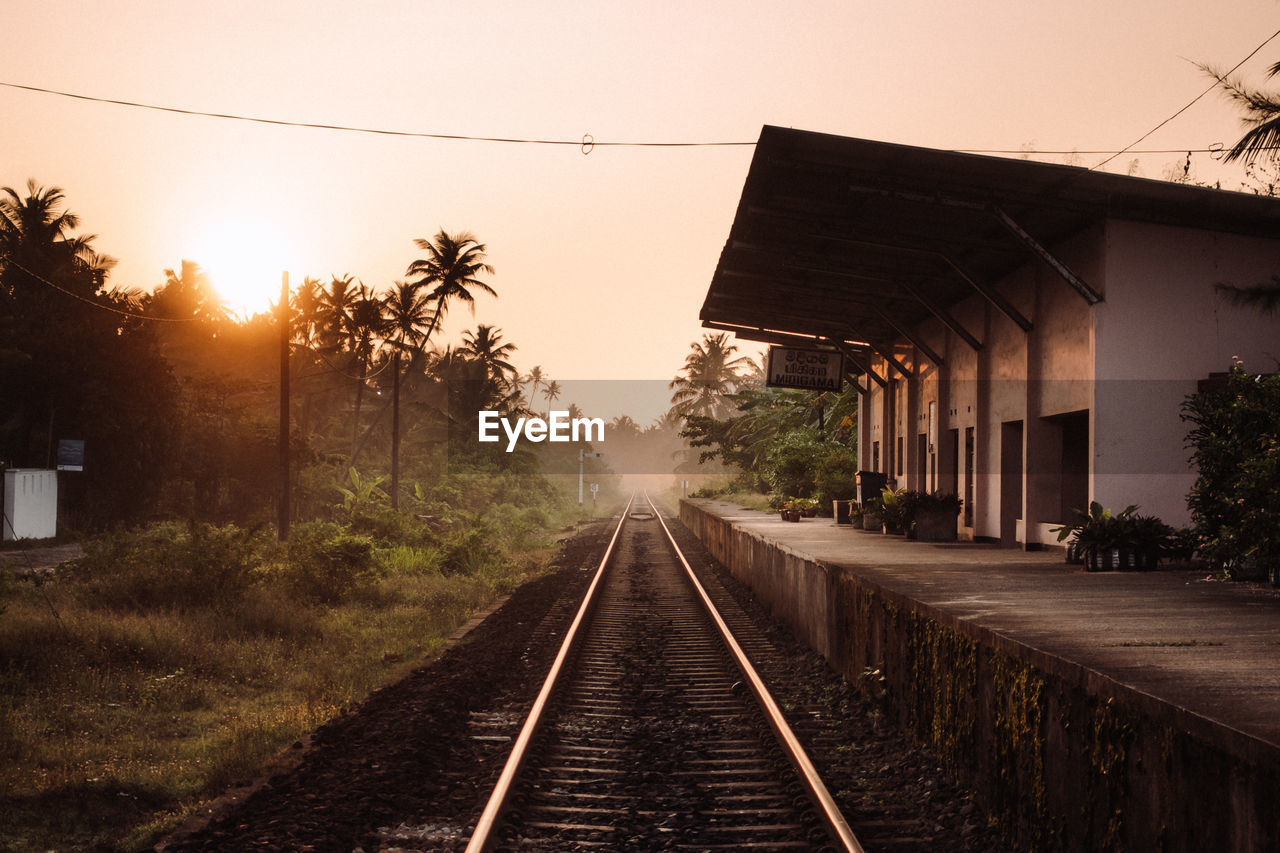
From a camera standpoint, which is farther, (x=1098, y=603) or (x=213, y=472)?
(x=213, y=472)

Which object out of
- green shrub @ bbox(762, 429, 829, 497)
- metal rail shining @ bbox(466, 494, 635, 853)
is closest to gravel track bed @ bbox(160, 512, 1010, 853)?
metal rail shining @ bbox(466, 494, 635, 853)

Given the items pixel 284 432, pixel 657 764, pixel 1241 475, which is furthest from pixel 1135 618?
pixel 284 432

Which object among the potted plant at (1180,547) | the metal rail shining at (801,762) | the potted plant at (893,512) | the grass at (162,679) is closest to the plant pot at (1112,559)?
the potted plant at (1180,547)

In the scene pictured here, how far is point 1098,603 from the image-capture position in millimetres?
8867

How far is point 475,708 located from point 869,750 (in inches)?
137

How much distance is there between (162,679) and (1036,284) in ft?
40.7

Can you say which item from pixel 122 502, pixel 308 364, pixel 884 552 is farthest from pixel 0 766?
pixel 308 364

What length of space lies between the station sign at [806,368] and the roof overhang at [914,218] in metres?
2.52

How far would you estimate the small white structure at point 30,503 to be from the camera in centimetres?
2809

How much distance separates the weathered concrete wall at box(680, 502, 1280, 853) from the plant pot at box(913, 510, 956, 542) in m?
9.63

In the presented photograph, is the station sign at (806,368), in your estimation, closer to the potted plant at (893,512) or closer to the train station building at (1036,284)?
the train station building at (1036,284)

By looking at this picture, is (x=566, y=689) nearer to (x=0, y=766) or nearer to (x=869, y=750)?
(x=869, y=750)

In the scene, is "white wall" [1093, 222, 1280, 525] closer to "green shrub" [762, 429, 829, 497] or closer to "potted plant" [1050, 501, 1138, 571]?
"potted plant" [1050, 501, 1138, 571]

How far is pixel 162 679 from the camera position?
10375 millimetres
